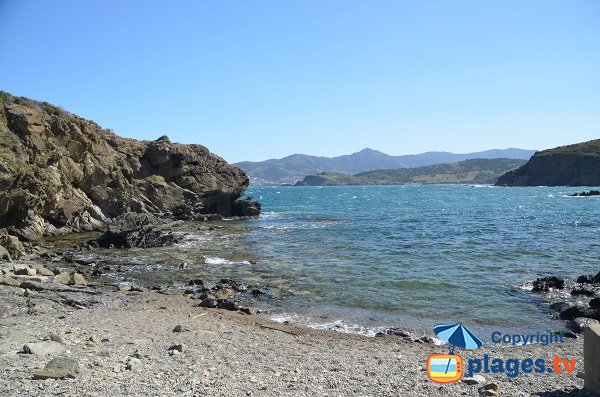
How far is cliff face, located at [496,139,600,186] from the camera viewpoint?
157000 mm

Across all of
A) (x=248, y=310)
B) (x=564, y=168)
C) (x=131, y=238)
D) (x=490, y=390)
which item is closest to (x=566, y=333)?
(x=490, y=390)

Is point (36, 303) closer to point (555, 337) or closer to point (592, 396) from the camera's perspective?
point (592, 396)

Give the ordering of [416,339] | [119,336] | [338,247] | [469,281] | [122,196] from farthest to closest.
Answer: [122,196] < [338,247] < [469,281] < [416,339] < [119,336]

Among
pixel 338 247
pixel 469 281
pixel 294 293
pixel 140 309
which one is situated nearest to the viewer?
pixel 140 309

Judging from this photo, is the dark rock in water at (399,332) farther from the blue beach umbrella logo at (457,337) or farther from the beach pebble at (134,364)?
the beach pebble at (134,364)

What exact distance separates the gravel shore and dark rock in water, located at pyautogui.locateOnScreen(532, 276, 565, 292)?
21.4 feet

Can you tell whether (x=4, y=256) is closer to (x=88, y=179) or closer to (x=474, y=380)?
(x=88, y=179)

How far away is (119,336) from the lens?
1245 cm

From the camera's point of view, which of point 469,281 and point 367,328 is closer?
point 367,328

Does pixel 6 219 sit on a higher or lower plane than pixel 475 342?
higher

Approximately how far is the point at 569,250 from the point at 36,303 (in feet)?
108

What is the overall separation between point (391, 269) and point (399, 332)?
419 inches

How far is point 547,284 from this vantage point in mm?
20422

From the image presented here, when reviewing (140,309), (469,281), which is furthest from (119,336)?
(469,281)
